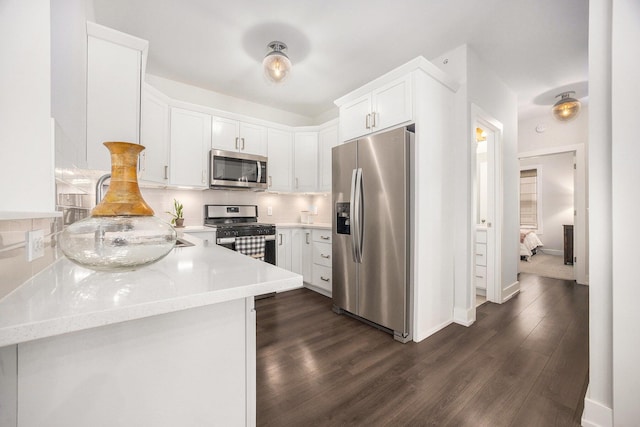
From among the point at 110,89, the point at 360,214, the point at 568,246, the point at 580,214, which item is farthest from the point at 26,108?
the point at 568,246

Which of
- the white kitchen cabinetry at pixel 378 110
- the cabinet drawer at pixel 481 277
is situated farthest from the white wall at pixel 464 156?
the cabinet drawer at pixel 481 277

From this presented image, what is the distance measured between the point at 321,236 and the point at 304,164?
1217 millimetres

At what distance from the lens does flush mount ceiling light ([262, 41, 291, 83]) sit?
95.6 inches

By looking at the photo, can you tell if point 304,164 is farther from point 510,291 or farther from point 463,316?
point 510,291

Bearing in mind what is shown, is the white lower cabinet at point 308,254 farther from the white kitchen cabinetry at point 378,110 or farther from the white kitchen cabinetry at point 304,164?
the white kitchen cabinetry at point 378,110

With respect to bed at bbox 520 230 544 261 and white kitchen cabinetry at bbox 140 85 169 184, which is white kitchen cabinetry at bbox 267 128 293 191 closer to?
white kitchen cabinetry at bbox 140 85 169 184

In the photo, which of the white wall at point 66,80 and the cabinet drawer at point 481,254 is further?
the cabinet drawer at point 481,254

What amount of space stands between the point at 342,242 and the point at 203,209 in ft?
6.61

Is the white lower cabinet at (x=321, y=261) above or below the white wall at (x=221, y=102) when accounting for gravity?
below

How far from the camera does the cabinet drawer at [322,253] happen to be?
3.34m

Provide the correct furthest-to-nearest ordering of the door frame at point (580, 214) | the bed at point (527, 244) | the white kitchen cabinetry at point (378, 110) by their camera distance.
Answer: the bed at point (527, 244) → the door frame at point (580, 214) → the white kitchen cabinetry at point (378, 110)

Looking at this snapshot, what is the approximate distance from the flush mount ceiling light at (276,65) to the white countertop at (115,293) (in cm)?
213

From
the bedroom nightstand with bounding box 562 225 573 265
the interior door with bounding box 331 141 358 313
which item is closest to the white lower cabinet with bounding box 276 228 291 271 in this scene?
the interior door with bounding box 331 141 358 313

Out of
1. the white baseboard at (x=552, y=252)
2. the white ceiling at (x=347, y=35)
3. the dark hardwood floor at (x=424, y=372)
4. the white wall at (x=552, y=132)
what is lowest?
the dark hardwood floor at (x=424, y=372)
